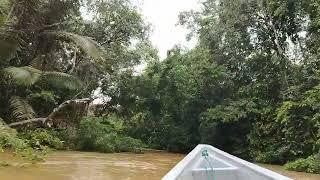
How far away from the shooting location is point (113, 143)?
1582 centimetres

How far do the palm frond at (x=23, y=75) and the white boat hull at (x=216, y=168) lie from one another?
26.0 ft

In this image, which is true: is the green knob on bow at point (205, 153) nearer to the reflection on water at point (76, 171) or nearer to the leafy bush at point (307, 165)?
the reflection on water at point (76, 171)

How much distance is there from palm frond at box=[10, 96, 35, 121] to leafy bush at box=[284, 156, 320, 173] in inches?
305

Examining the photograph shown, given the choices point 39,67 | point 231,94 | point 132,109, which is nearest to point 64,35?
point 39,67

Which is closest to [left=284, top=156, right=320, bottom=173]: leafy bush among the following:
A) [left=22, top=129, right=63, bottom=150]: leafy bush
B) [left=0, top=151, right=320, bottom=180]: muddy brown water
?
[left=0, top=151, right=320, bottom=180]: muddy brown water

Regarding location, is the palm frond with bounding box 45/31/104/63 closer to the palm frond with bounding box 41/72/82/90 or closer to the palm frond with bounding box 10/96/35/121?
the palm frond with bounding box 41/72/82/90

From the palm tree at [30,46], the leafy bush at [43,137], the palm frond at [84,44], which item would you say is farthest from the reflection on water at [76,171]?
the palm frond at [84,44]

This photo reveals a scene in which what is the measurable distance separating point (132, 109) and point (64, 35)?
5.76 metres

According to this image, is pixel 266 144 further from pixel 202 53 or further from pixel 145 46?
pixel 145 46

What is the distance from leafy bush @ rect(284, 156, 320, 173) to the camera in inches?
473

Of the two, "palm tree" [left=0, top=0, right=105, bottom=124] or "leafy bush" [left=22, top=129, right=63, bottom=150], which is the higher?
"palm tree" [left=0, top=0, right=105, bottom=124]

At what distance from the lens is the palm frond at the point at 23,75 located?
39.6 ft

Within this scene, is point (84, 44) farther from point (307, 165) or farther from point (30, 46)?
point (307, 165)

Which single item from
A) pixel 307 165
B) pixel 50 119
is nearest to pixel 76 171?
pixel 50 119
